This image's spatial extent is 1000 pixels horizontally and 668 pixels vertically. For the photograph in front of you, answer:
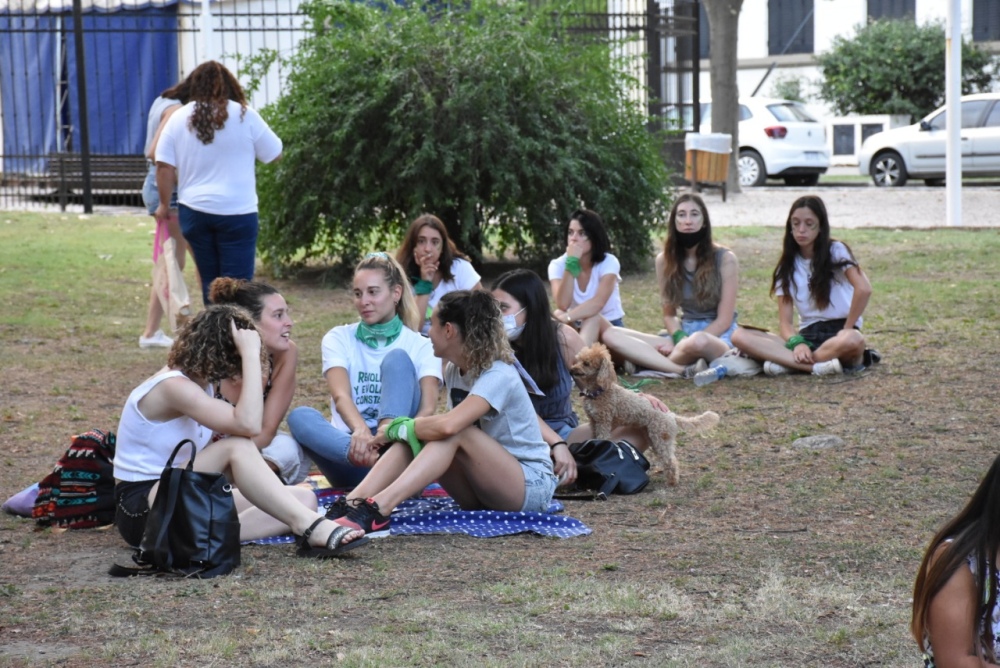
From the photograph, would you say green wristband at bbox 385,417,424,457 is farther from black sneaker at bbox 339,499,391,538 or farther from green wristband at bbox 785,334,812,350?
green wristband at bbox 785,334,812,350

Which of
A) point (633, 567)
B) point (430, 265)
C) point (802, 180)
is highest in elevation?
point (802, 180)

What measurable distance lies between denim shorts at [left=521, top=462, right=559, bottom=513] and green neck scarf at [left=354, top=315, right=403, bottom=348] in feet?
2.87

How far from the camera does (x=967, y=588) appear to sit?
8.62 feet

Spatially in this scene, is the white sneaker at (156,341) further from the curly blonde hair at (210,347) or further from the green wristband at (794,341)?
the curly blonde hair at (210,347)

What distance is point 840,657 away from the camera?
11.6 ft

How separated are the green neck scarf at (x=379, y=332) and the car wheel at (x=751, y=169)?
59.6ft

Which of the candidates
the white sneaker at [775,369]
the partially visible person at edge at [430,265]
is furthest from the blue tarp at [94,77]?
the white sneaker at [775,369]

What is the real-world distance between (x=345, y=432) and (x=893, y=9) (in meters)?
32.8

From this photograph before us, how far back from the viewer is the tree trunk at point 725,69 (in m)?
20.4

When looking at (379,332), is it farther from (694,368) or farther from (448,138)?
(448,138)

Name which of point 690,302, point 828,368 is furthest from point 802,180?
point 828,368

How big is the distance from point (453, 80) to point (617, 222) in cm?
199

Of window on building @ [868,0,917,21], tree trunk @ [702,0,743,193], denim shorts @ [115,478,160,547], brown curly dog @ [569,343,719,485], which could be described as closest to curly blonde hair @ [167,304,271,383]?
denim shorts @ [115,478,160,547]

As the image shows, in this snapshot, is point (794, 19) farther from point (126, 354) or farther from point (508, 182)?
point (126, 354)
